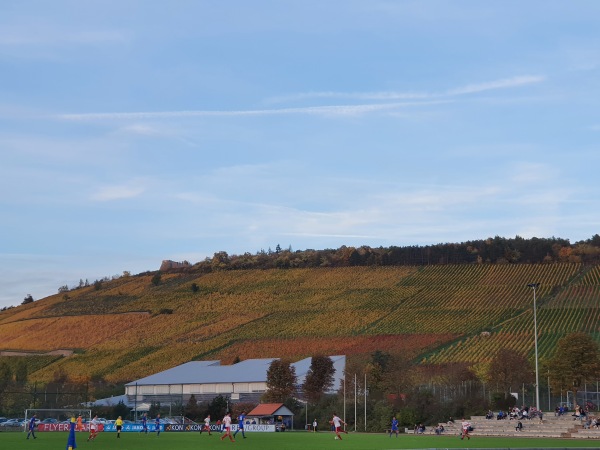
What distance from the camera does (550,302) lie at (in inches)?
5438

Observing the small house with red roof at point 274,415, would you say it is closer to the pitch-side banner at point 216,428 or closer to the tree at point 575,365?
the pitch-side banner at point 216,428

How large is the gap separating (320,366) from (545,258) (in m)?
71.4

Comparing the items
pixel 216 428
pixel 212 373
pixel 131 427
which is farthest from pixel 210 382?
pixel 131 427

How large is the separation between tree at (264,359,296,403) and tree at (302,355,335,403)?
151cm

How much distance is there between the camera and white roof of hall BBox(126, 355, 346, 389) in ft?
375

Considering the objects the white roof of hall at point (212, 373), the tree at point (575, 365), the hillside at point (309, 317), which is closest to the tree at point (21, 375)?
the hillside at point (309, 317)

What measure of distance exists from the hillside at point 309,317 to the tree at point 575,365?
25374 millimetres

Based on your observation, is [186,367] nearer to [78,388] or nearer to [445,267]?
[78,388]

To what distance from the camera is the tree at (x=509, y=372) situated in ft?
299

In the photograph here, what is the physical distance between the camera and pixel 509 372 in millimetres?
91750

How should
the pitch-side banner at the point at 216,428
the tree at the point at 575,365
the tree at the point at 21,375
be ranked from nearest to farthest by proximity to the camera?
the tree at the point at 575,365 < the pitch-side banner at the point at 216,428 < the tree at the point at 21,375

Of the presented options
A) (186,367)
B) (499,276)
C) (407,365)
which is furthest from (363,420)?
(499,276)

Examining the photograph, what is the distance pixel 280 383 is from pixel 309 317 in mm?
43556

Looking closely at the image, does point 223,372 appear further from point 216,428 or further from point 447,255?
point 447,255
